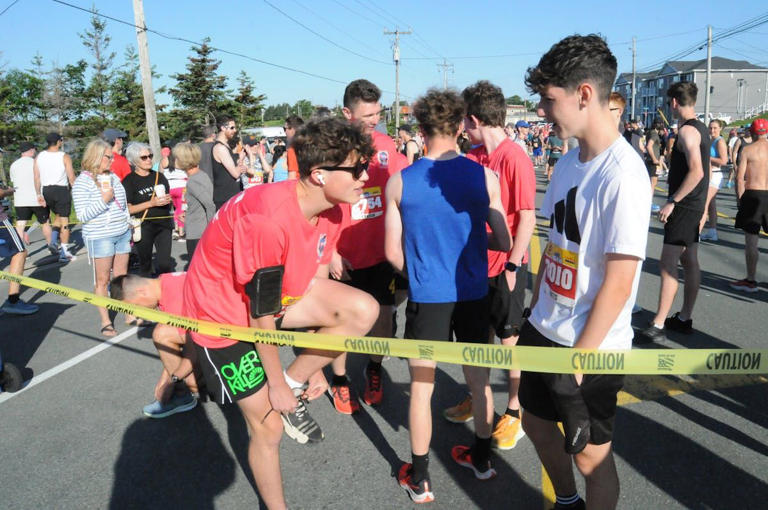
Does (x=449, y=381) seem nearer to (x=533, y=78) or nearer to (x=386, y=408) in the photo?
(x=386, y=408)

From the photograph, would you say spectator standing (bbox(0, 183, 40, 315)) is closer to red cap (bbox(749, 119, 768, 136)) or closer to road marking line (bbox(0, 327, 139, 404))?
road marking line (bbox(0, 327, 139, 404))

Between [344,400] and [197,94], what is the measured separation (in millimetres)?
61644

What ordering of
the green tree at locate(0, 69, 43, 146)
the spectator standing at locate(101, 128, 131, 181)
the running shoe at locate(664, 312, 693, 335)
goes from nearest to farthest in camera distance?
the running shoe at locate(664, 312, 693, 335)
the spectator standing at locate(101, 128, 131, 181)
the green tree at locate(0, 69, 43, 146)

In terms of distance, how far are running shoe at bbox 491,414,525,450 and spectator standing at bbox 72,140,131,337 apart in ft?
14.0

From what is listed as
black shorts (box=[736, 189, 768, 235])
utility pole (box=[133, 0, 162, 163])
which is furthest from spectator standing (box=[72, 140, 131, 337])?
utility pole (box=[133, 0, 162, 163])

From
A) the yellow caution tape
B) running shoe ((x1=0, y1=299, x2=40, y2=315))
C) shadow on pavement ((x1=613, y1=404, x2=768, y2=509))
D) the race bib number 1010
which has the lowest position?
shadow on pavement ((x1=613, y1=404, x2=768, y2=509))

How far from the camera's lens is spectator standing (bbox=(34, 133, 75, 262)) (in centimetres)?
966

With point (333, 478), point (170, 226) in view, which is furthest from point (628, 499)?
point (170, 226)

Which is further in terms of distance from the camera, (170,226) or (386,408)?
(170,226)

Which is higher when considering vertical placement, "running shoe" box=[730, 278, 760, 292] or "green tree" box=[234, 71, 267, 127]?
"green tree" box=[234, 71, 267, 127]

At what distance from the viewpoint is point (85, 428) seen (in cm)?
377

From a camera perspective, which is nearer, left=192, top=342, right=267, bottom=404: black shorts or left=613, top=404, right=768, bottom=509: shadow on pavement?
left=192, top=342, right=267, bottom=404: black shorts

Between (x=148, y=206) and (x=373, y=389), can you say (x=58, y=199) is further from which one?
(x=373, y=389)

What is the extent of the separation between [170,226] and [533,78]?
5.53m
